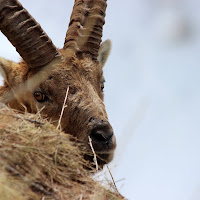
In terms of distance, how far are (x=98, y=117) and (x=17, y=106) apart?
6.19 feet

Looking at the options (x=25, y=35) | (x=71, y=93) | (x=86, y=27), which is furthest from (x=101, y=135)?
(x=86, y=27)

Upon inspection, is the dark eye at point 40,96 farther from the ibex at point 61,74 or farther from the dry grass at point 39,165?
the dry grass at point 39,165

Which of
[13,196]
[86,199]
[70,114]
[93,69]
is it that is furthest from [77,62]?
[13,196]

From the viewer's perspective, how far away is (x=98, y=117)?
24.5 feet

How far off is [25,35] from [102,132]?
7.83 ft

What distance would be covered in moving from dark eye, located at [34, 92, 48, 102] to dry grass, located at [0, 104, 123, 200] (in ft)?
9.19

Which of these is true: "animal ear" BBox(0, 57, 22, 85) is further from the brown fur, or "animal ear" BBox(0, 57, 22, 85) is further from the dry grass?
the dry grass

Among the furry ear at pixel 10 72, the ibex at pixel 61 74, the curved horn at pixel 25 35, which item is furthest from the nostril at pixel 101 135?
the furry ear at pixel 10 72

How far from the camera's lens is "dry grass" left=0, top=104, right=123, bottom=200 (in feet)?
13.6

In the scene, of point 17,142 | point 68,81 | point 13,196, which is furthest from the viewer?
point 68,81

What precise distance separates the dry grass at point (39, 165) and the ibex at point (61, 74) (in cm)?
210

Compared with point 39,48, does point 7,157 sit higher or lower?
lower

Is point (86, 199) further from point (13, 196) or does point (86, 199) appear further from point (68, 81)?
point (68, 81)

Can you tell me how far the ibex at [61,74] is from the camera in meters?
7.55
